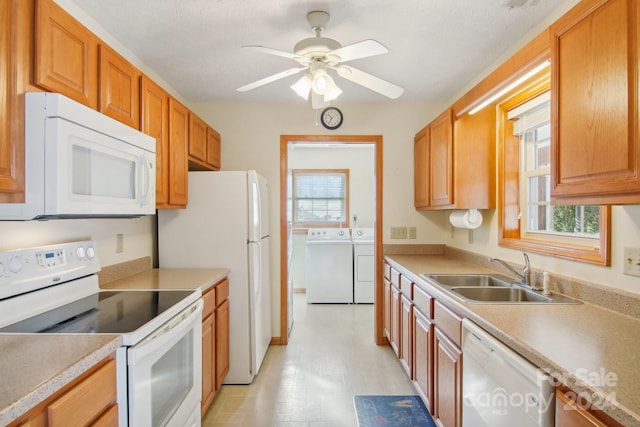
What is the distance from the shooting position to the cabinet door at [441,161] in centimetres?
239

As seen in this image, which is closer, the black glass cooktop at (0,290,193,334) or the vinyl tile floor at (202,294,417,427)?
the black glass cooktop at (0,290,193,334)

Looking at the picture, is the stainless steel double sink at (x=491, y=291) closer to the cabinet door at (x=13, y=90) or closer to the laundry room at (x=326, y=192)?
the cabinet door at (x=13, y=90)

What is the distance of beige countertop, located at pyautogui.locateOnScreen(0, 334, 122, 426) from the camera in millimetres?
747

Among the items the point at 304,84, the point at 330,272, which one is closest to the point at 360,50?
the point at 304,84

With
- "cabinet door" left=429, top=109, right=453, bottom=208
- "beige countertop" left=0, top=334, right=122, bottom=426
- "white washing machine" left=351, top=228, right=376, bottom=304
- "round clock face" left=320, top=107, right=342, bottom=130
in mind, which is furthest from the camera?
"white washing machine" left=351, top=228, right=376, bottom=304

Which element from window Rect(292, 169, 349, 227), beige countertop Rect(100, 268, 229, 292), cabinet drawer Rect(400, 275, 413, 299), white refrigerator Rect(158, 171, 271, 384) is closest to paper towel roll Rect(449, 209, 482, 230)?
cabinet drawer Rect(400, 275, 413, 299)

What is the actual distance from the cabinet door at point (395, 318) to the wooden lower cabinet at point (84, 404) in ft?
6.60

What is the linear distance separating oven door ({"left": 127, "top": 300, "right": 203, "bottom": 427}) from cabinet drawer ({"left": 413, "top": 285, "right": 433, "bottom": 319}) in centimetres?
127

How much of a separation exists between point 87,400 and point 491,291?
196cm

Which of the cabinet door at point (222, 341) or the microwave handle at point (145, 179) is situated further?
the cabinet door at point (222, 341)

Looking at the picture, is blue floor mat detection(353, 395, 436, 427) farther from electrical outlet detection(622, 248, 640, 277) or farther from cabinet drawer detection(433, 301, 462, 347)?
electrical outlet detection(622, 248, 640, 277)

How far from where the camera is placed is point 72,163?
3.90ft

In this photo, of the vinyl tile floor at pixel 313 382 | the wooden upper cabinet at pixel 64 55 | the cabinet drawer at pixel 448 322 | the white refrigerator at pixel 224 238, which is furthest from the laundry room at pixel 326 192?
the wooden upper cabinet at pixel 64 55

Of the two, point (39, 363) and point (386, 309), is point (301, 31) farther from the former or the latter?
point (386, 309)
